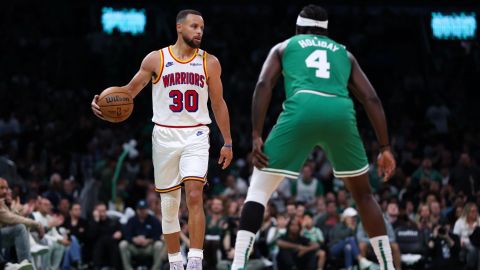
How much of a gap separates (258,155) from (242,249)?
732 millimetres

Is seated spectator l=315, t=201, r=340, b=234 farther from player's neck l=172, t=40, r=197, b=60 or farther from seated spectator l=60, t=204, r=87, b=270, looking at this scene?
player's neck l=172, t=40, r=197, b=60

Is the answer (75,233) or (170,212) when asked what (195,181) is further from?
(75,233)

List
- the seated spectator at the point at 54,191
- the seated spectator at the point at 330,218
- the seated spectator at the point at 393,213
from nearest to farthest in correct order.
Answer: the seated spectator at the point at 393,213, the seated spectator at the point at 330,218, the seated spectator at the point at 54,191

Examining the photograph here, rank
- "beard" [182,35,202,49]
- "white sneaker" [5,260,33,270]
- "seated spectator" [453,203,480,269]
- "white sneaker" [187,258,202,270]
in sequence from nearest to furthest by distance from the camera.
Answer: "white sneaker" [187,258,202,270] → "beard" [182,35,202,49] → "white sneaker" [5,260,33,270] → "seated spectator" [453,203,480,269]

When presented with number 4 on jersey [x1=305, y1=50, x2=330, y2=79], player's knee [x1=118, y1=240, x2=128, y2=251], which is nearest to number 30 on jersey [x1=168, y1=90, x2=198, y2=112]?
number 4 on jersey [x1=305, y1=50, x2=330, y2=79]

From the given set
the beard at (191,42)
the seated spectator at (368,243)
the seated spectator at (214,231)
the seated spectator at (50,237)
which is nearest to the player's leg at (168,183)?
the beard at (191,42)

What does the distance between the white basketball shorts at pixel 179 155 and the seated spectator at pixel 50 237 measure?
6072 millimetres

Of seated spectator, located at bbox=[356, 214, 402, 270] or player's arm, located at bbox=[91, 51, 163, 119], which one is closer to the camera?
player's arm, located at bbox=[91, 51, 163, 119]

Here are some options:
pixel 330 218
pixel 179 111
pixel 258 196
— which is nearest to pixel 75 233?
pixel 330 218

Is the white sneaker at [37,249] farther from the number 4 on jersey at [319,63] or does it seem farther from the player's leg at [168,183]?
the number 4 on jersey at [319,63]

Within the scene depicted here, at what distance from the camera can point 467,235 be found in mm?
16891

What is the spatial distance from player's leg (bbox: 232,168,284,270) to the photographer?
30.7 ft

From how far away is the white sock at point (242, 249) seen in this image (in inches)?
307

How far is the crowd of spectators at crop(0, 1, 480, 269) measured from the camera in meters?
16.9
